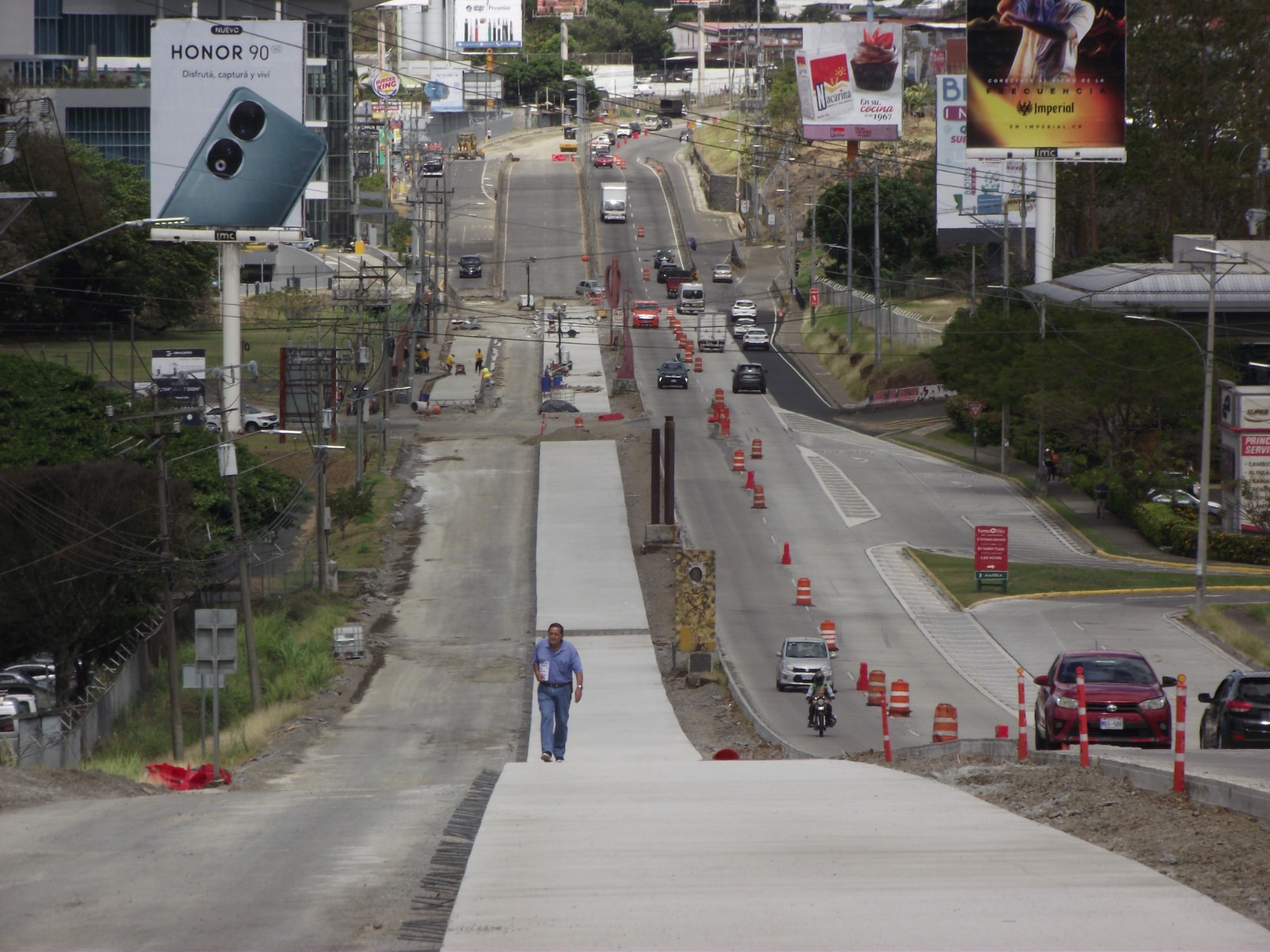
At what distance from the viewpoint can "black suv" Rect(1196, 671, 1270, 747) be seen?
19453mm

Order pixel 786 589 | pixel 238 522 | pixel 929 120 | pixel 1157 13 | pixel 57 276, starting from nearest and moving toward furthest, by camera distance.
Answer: pixel 238 522 < pixel 786 589 < pixel 57 276 < pixel 1157 13 < pixel 929 120

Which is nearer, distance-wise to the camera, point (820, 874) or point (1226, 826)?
point (820, 874)

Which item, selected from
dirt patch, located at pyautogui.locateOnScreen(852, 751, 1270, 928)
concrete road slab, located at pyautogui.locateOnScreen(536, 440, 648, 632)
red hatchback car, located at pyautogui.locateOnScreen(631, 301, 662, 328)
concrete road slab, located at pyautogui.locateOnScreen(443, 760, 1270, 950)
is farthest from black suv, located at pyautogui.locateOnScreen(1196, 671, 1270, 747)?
red hatchback car, located at pyautogui.locateOnScreen(631, 301, 662, 328)

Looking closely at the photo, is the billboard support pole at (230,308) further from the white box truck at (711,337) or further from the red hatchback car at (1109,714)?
the red hatchback car at (1109,714)

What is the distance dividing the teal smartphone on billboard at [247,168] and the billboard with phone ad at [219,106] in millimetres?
39

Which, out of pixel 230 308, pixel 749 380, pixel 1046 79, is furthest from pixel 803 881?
pixel 749 380

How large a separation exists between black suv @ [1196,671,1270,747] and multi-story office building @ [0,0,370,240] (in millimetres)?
94044

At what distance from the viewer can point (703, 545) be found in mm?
53688

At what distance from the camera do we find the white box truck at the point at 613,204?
134750 mm

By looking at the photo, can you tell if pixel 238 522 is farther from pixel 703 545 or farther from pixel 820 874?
pixel 820 874

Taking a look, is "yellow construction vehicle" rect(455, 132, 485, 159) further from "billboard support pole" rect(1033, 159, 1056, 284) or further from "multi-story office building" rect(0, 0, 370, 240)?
"billboard support pole" rect(1033, 159, 1056, 284)

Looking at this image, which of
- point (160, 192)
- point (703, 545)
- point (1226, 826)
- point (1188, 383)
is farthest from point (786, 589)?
point (1226, 826)

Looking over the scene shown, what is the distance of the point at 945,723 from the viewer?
26859 mm

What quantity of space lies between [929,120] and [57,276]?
337ft
